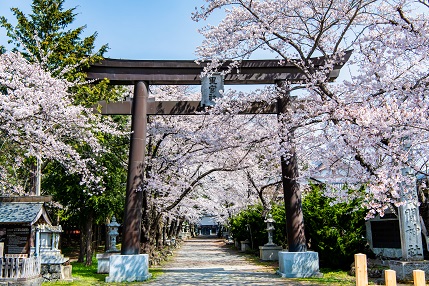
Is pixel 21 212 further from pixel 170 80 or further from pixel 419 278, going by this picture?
pixel 419 278

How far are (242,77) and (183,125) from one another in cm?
448

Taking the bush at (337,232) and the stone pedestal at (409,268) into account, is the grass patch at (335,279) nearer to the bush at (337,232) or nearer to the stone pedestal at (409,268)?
the bush at (337,232)

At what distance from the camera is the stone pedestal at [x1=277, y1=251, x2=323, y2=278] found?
13.3 meters

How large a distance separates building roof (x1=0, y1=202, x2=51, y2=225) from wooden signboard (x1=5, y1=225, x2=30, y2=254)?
32 cm

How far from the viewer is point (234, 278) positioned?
1354 centimetres

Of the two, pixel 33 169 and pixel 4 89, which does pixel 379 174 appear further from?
pixel 33 169

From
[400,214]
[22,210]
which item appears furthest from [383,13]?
[22,210]

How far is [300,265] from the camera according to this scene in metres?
13.4

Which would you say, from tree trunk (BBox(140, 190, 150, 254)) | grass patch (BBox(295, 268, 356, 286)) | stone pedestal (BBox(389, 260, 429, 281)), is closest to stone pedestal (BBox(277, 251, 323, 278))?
grass patch (BBox(295, 268, 356, 286))

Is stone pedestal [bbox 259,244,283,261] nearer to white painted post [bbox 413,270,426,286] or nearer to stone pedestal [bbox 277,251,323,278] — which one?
stone pedestal [bbox 277,251,323,278]

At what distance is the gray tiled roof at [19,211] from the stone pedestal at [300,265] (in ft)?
28.9

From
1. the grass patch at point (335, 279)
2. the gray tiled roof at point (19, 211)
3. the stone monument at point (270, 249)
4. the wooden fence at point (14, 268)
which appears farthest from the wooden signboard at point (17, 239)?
the stone monument at point (270, 249)

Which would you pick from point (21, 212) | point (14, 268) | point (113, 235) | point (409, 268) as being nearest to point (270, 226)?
point (113, 235)

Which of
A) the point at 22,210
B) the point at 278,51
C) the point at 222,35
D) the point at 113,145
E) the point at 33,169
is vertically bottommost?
the point at 22,210
